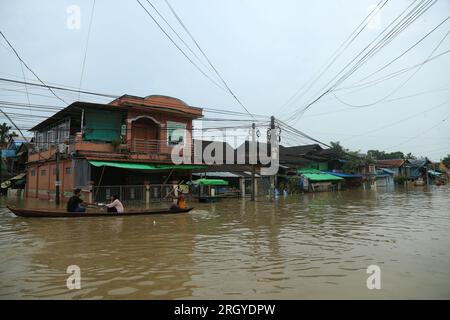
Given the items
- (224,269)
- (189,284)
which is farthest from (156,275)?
(224,269)

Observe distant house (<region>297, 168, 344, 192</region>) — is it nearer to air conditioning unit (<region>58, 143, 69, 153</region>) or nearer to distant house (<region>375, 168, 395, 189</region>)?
distant house (<region>375, 168, 395, 189</region>)

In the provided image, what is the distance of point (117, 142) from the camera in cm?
2252

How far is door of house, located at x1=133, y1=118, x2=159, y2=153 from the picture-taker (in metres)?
24.2

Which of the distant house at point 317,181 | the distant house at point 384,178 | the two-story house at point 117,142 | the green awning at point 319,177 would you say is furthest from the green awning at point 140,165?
the distant house at point 384,178

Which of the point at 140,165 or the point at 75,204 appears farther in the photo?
the point at 140,165

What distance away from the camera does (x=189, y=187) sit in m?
26.8

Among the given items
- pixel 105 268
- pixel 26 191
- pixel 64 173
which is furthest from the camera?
pixel 26 191

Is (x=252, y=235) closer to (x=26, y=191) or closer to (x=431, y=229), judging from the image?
(x=431, y=229)

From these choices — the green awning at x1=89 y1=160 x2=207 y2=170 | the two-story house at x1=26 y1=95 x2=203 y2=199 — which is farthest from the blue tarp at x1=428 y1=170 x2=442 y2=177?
the green awning at x1=89 y1=160 x2=207 y2=170

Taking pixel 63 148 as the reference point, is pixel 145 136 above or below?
above

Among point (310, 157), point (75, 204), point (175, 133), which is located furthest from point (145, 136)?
point (310, 157)

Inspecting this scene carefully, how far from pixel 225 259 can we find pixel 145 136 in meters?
18.6

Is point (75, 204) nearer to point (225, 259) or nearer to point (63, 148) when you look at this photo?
point (63, 148)
